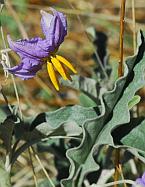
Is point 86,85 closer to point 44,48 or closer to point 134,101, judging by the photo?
point 134,101

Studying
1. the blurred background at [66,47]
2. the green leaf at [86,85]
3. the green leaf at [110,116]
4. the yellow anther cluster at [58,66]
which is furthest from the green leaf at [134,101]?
the blurred background at [66,47]

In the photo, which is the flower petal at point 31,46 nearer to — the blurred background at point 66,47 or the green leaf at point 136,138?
the green leaf at point 136,138

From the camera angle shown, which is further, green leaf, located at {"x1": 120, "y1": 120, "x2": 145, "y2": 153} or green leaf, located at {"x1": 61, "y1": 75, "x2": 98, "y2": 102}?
green leaf, located at {"x1": 61, "y1": 75, "x2": 98, "y2": 102}

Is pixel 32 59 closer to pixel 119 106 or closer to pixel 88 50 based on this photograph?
pixel 119 106

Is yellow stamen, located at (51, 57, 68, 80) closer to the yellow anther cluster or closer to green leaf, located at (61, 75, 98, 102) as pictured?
the yellow anther cluster

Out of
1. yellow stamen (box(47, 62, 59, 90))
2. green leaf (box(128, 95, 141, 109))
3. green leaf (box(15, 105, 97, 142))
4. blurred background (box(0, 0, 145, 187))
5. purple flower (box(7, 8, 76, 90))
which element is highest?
purple flower (box(7, 8, 76, 90))

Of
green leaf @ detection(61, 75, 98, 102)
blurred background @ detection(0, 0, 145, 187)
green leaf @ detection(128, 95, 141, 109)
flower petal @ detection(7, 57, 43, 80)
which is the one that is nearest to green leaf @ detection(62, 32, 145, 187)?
green leaf @ detection(128, 95, 141, 109)

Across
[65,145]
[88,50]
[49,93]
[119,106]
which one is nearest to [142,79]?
[119,106]

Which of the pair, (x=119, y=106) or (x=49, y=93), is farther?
(x=49, y=93)
